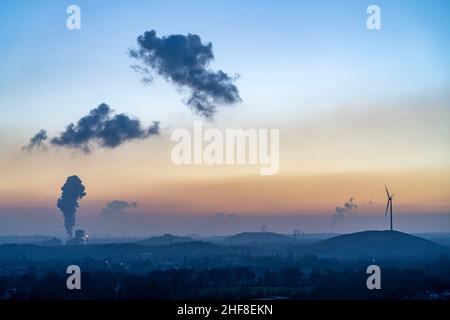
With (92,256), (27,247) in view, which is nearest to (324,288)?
(92,256)
